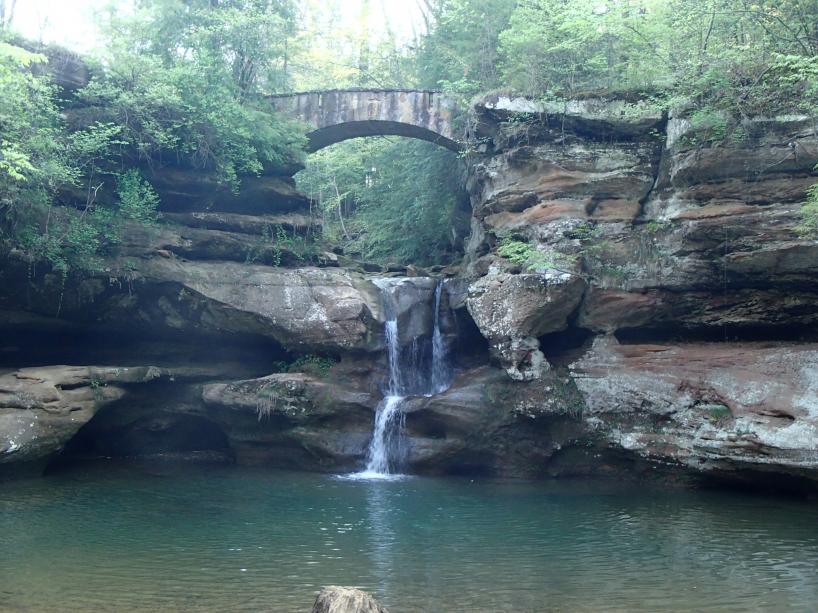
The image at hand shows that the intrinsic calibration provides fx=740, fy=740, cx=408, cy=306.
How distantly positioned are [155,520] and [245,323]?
7.30 metres

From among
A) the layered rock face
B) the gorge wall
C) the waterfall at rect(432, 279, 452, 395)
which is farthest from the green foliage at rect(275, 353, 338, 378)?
the layered rock face

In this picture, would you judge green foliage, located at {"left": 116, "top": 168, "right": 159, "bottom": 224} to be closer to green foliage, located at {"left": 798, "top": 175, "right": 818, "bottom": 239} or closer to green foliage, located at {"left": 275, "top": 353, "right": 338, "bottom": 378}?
green foliage, located at {"left": 275, "top": 353, "right": 338, "bottom": 378}

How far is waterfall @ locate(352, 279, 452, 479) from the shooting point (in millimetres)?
17516

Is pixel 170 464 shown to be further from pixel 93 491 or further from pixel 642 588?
pixel 642 588

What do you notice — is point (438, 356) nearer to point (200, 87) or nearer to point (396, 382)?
point (396, 382)

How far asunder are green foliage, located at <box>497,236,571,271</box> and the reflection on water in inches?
195

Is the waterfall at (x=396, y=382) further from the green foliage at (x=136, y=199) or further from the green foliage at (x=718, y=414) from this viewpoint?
the green foliage at (x=718, y=414)

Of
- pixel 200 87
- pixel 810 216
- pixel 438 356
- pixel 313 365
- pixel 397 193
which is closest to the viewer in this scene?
pixel 810 216

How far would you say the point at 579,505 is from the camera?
13656 mm

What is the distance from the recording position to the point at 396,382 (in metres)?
19.0

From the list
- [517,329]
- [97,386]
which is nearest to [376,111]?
[517,329]

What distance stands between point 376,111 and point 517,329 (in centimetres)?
912

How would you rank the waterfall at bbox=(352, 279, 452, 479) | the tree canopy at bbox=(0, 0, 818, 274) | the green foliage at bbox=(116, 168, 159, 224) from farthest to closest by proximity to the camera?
the green foliage at bbox=(116, 168, 159, 224), the waterfall at bbox=(352, 279, 452, 479), the tree canopy at bbox=(0, 0, 818, 274)

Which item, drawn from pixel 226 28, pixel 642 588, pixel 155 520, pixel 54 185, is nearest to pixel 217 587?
pixel 155 520
